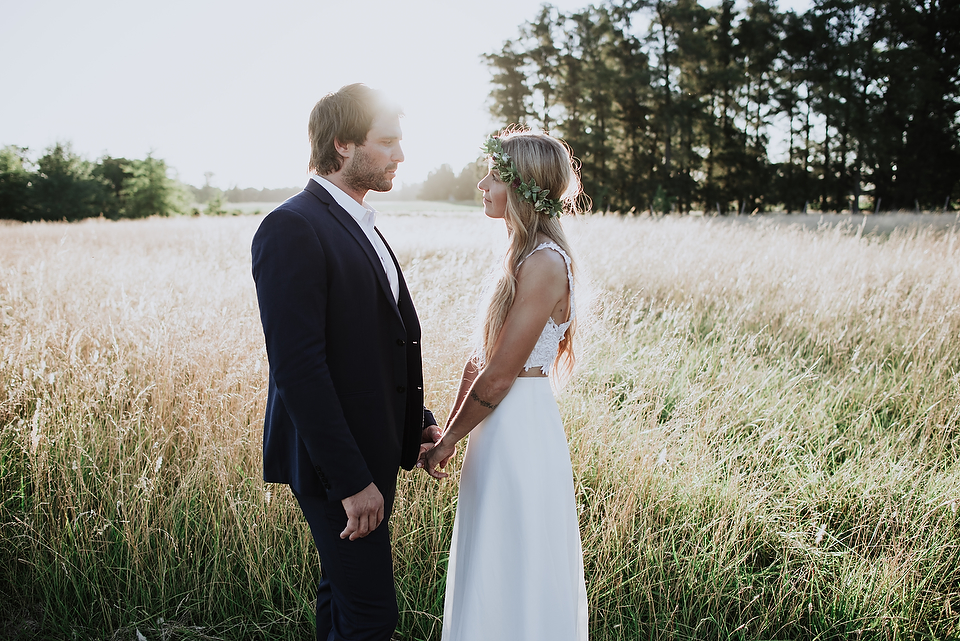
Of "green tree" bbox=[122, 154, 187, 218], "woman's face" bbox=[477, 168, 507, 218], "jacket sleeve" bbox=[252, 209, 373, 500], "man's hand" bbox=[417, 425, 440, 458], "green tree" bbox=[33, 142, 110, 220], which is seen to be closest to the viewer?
"jacket sleeve" bbox=[252, 209, 373, 500]

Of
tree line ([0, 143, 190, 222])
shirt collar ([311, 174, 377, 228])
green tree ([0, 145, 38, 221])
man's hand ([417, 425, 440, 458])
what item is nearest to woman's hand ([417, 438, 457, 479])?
man's hand ([417, 425, 440, 458])

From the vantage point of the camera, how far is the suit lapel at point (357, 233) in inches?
64.4

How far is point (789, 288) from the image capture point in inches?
233

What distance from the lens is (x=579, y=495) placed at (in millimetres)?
2891

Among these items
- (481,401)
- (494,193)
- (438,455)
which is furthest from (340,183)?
(438,455)

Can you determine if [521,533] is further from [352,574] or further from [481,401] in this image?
[352,574]

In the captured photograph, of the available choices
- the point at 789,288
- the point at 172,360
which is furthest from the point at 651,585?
the point at 789,288

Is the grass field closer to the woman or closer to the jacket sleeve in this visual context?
the woman

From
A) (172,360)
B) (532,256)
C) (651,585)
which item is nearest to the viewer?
(532,256)

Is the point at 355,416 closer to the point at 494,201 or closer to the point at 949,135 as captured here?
the point at 494,201

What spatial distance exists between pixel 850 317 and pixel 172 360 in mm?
5696

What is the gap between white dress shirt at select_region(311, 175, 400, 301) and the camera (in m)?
1.72

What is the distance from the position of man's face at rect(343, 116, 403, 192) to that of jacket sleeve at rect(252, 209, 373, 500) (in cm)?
33

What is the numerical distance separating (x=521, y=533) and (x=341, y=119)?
1.48 m
